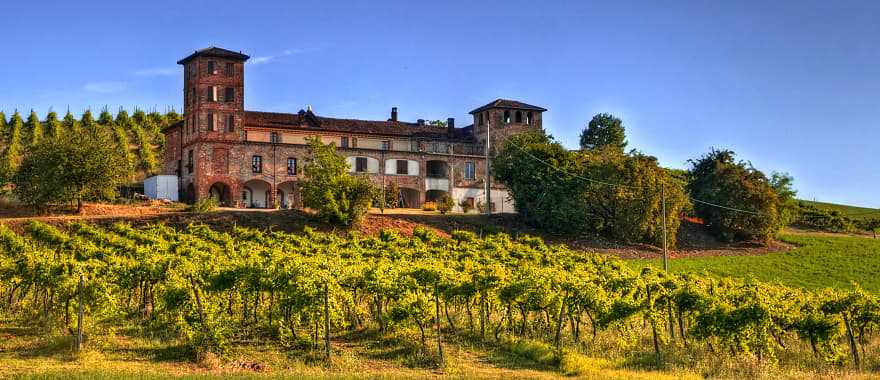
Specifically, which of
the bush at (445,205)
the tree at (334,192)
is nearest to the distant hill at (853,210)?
the bush at (445,205)

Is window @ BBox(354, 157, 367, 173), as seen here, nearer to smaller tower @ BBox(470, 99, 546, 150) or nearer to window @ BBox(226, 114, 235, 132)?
window @ BBox(226, 114, 235, 132)

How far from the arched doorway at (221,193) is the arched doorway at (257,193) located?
4.52ft

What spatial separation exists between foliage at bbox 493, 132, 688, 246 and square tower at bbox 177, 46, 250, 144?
17.7m

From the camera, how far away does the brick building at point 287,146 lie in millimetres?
58438

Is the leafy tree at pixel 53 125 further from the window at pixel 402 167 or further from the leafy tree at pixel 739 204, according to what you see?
the leafy tree at pixel 739 204

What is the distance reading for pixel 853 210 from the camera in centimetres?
8494

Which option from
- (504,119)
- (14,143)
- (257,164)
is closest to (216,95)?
(257,164)

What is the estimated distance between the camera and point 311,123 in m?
66.1

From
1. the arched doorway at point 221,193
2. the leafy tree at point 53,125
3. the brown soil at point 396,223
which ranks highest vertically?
the leafy tree at point 53,125

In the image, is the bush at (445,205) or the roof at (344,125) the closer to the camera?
the bush at (445,205)

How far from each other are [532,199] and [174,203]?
2204 centimetres

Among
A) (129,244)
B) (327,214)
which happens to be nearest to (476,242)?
(327,214)

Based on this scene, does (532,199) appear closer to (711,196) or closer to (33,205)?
(711,196)

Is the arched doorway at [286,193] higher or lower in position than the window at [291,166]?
lower
